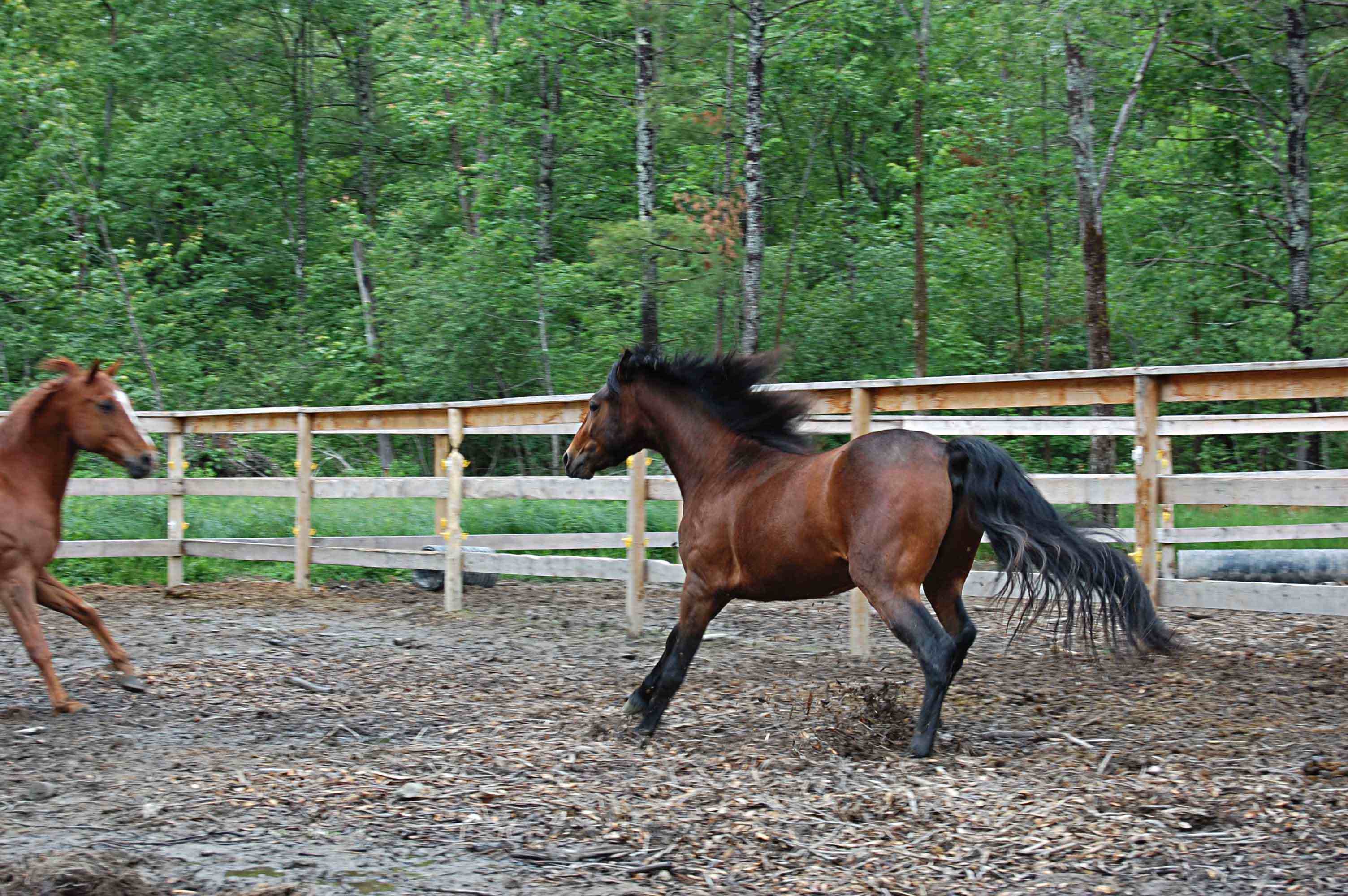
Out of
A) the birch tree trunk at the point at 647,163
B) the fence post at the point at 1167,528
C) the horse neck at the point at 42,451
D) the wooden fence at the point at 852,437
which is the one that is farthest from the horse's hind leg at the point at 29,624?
the birch tree trunk at the point at 647,163

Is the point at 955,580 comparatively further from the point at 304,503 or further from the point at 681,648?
the point at 304,503

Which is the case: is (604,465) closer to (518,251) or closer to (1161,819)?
(1161,819)

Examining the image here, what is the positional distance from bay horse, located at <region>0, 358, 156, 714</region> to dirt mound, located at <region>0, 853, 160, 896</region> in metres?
2.49

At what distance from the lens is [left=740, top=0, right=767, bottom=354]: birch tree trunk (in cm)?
1285

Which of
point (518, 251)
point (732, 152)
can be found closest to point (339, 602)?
point (518, 251)

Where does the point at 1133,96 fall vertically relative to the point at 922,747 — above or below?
above

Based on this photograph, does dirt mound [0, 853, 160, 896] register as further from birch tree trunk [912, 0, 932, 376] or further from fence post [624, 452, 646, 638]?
birch tree trunk [912, 0, 932, 376]

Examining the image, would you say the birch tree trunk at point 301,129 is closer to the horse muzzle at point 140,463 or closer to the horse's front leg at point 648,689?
the horse muzzle at point 140,463

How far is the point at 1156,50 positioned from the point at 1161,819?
12711 millimetres

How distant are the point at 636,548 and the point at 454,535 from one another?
1.87 m

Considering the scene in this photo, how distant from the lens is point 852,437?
668 centimetres

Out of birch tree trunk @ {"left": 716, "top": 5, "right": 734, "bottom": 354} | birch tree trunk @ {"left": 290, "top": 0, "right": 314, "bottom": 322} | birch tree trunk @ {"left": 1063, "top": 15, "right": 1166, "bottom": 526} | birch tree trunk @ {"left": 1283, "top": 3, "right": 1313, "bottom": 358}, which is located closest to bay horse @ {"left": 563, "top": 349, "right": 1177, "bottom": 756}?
birch tree trunk @ {"left": 1063, "top": 15, "right": 1166, "bottom": 526}

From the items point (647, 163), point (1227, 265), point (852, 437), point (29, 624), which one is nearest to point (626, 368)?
point (852, 437)

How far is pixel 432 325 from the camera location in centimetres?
1616
